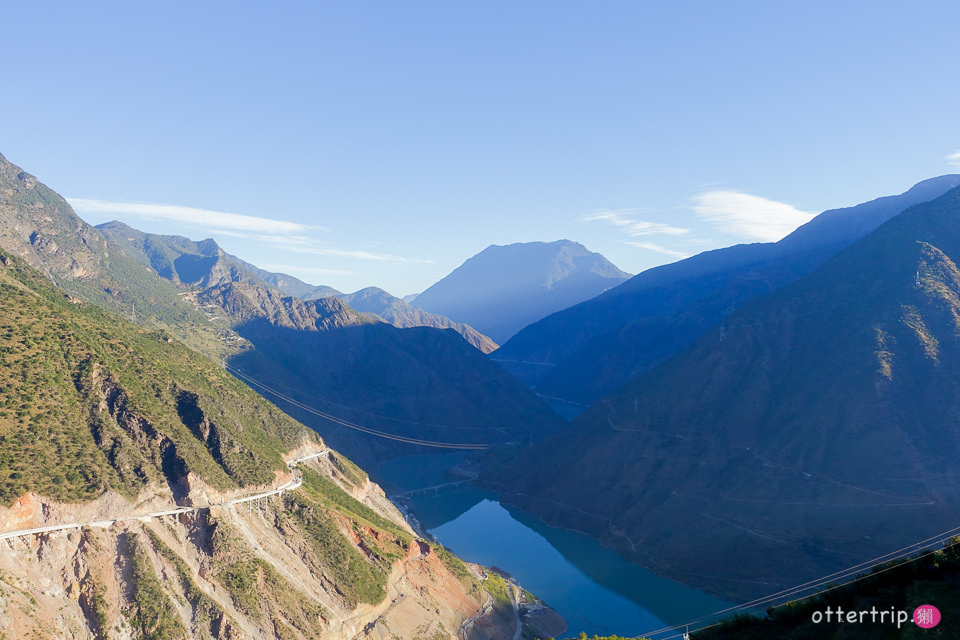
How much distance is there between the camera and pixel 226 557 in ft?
180

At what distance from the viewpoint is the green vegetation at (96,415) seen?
164ft

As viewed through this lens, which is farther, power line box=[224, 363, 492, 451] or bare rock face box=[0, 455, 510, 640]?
power line box=[224, 363, 492, 451]

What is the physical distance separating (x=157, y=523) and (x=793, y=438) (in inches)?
3631

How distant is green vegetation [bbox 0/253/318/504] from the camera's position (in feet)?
164

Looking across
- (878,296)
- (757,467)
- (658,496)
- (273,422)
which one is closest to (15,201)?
(273,422)

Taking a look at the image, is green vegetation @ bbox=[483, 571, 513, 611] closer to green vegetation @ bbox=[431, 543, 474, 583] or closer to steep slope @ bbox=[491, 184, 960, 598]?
green vegetation @ bbox=[431, 543, 474, 583]

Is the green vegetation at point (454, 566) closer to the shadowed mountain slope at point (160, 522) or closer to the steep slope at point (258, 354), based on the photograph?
the shadowed mountain slope at point (160, 522)

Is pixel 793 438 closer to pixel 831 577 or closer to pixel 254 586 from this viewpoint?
pixel 831 577

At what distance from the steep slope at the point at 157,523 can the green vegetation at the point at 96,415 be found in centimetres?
14

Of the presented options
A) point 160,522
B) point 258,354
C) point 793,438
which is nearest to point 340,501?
point 160,522

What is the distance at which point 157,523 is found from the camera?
2117 inches

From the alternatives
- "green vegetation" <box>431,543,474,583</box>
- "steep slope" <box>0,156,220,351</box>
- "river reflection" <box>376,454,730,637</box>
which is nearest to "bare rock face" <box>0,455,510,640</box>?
"green vegetation" <box>431,543,474,583</box>

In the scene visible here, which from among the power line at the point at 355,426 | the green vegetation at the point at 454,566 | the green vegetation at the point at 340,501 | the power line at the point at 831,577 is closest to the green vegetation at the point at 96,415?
the green vegetation at the point at 340,501

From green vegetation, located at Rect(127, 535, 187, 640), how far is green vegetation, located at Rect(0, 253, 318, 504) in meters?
6.21
